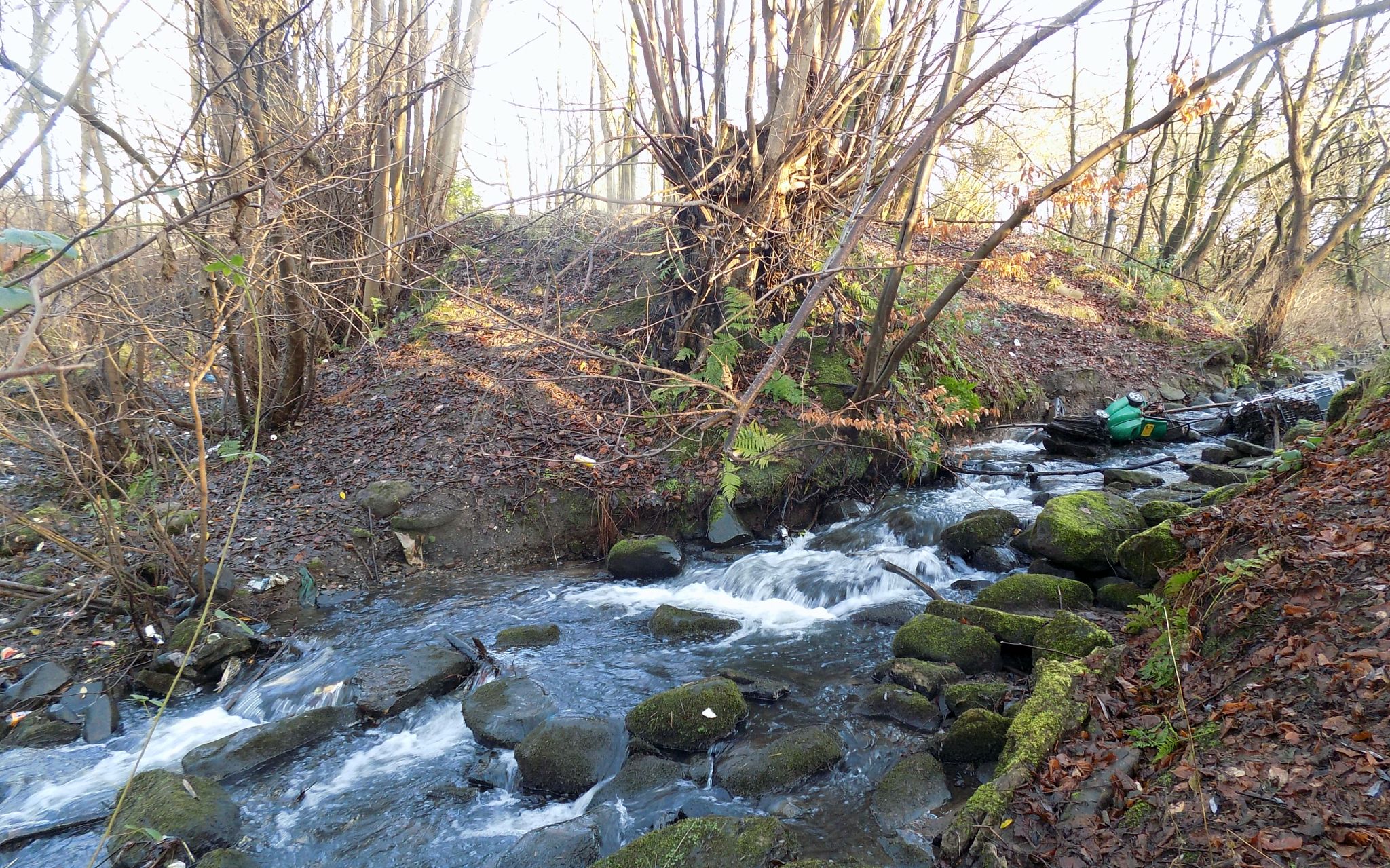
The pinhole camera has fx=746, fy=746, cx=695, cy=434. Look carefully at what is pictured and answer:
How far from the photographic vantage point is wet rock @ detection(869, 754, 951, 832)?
4.27 m

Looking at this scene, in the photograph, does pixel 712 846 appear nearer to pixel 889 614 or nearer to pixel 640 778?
pixel 640 778

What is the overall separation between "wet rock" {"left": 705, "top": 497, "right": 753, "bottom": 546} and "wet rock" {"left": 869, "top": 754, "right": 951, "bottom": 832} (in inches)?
161

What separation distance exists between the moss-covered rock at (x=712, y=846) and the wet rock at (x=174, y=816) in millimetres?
2342

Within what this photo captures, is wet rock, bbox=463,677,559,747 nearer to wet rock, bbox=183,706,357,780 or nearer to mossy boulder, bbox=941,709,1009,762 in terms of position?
wet rock, bbox=183,706,357,780

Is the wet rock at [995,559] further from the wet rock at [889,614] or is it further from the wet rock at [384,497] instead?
the wet rock at [384,497]

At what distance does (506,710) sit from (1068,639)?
4.01m

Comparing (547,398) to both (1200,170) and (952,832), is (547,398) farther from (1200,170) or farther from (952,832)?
(1200,170)

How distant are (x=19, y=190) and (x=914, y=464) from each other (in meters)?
9.23

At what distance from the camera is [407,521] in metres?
8.28

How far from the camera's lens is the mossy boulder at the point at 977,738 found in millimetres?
4547

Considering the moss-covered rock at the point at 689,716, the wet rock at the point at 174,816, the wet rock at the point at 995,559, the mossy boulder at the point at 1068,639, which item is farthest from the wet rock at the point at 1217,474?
the wet rock at the point at 174,816

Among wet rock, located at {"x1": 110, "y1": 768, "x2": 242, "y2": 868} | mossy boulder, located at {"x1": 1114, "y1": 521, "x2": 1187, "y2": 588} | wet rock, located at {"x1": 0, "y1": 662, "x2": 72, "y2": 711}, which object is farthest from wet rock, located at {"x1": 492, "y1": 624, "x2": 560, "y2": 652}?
mossy boulder, located at {"x1": 1114, "y1": 521, "x2": 1187, "y2": 588}

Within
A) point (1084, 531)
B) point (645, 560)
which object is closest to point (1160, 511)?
point (1084, 531)

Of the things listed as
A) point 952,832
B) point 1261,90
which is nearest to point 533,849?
point 952,832
